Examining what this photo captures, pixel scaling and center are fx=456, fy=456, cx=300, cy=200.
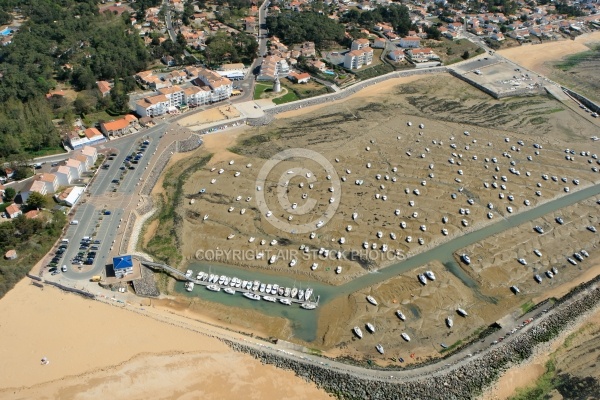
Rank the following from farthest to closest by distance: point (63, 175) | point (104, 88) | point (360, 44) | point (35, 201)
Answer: point (360, 44) → point (104, 88) → point (63, 175) → point (35, 201)

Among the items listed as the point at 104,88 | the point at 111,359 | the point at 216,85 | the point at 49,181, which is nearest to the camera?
the point at 111,359

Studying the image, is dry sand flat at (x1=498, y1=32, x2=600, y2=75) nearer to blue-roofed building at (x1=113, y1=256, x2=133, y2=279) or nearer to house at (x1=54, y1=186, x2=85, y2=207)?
blue-roofed building at (x1=113, y1=256, x2=133, y2=279)

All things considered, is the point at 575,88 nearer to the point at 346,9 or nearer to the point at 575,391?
the point at 346,9

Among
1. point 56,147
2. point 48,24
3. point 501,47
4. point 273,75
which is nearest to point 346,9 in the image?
point 501,47

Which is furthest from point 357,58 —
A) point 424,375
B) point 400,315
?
point 424,375

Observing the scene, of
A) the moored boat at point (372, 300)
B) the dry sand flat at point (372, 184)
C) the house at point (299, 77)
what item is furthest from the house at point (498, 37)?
the moored boat at point (372, 300)

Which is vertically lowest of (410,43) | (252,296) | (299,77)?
(252,296)

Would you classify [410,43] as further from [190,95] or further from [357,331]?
[357,331]
